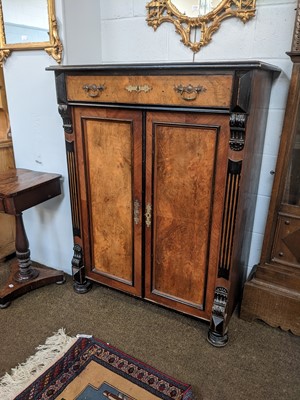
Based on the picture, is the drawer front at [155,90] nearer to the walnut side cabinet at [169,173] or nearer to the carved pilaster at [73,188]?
the walnut side cabinet at [169,173]

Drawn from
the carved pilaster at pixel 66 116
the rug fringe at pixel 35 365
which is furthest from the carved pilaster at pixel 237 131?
the rug fringe at pixel 35 365

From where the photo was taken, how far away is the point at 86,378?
1.55m

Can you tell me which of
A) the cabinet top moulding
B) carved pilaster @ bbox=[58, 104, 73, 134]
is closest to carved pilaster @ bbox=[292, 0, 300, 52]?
the cabinet top moulding

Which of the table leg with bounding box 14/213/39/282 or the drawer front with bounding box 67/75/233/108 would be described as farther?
the table leg with bounding box 14/213/39/282

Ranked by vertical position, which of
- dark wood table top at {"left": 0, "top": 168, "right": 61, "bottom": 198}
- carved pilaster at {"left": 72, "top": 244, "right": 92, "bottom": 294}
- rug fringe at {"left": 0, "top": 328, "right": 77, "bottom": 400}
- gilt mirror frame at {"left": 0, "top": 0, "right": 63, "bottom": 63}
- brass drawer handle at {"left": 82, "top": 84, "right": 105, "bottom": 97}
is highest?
gilt mirror frame at {"left": 0, "top": 0, "right": 63, "bottom": 63}

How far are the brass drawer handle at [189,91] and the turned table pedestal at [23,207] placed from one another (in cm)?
104

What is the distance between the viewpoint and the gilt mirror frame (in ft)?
5.92

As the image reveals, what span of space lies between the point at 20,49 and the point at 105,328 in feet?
5.80

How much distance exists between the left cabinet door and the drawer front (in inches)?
3.1

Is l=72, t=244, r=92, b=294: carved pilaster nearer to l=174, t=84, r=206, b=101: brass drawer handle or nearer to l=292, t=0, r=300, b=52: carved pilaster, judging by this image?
l=174, t=84, r=206, b=101: brass drawer handle

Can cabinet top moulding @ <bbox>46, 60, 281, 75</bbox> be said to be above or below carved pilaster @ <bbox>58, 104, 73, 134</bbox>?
above

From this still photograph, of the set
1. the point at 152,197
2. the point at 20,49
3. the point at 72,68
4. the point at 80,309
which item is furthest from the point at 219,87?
the point at 80,309

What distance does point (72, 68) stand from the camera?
164 cm

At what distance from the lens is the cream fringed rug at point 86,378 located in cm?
147
